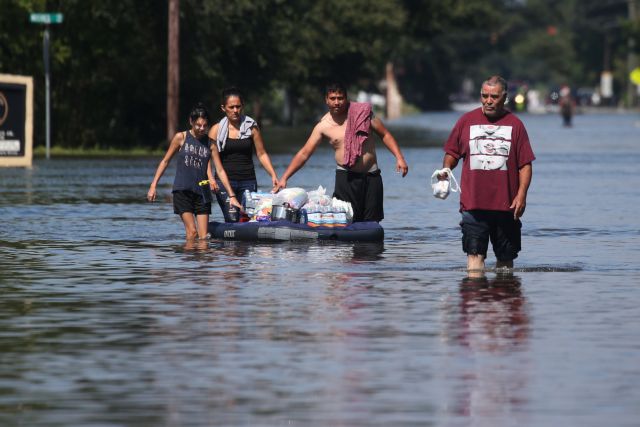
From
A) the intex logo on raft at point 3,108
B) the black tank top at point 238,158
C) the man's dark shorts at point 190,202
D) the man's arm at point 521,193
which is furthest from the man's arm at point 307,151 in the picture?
the intex logo on raft at point 3,108

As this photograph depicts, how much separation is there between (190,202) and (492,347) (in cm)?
924

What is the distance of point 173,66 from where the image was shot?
50.8m

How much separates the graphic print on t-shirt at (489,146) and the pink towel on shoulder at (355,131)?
5035 millimetres

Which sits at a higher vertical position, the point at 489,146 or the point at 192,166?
the point at 489,146

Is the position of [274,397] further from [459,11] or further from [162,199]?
[459,11]

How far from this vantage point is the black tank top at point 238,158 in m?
21.6

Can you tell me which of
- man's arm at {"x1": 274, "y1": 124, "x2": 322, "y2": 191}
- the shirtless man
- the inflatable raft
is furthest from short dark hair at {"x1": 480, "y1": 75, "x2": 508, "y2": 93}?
the inflatable raft

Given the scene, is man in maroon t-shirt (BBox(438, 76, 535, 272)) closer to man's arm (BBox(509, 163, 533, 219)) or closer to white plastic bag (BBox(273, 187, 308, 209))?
man's arm (BBox(509, 163, 533, 219))

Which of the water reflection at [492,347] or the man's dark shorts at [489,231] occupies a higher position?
the man's dark shorts at [489,231]

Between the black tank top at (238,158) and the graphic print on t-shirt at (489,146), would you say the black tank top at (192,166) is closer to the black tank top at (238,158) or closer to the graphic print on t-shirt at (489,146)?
the black tank top at (238,158)

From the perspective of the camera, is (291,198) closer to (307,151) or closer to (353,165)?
(307,151)

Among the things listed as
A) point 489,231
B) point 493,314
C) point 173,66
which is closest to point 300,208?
point 489,231

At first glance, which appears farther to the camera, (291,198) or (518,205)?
(291,198)

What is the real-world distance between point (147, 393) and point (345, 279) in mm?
6681
